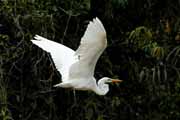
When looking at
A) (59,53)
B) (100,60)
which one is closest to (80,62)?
(59,53)

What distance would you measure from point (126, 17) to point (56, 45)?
1222mm

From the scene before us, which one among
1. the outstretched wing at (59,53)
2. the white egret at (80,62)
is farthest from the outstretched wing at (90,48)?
the outstretched wing at (59,53)

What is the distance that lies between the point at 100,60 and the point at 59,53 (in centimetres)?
95

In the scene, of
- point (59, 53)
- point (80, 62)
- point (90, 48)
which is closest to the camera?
point (90, 48)

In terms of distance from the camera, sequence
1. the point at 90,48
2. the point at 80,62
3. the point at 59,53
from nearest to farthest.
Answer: the point at 90,48, the point at 80,62, the point at 59,53

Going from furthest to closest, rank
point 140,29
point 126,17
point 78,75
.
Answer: point 126,17
point 140,29
point 78,75

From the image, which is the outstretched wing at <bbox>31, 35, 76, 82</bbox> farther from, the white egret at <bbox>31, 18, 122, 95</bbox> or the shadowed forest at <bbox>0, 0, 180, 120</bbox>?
the shadowed forest at <bbox>0, 0, 180, 120</bbox>

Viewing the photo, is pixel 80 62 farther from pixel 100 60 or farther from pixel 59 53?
pixel 100 60

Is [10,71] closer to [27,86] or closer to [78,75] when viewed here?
[27,86]

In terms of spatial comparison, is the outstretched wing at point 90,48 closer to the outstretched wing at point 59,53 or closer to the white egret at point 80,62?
the white egret at point 80,62

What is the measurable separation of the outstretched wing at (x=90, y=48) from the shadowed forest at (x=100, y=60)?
95cm

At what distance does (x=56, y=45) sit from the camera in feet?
21.0

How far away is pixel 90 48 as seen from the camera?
5527 millimetres

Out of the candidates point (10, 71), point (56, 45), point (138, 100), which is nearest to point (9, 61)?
point (10, 71)
